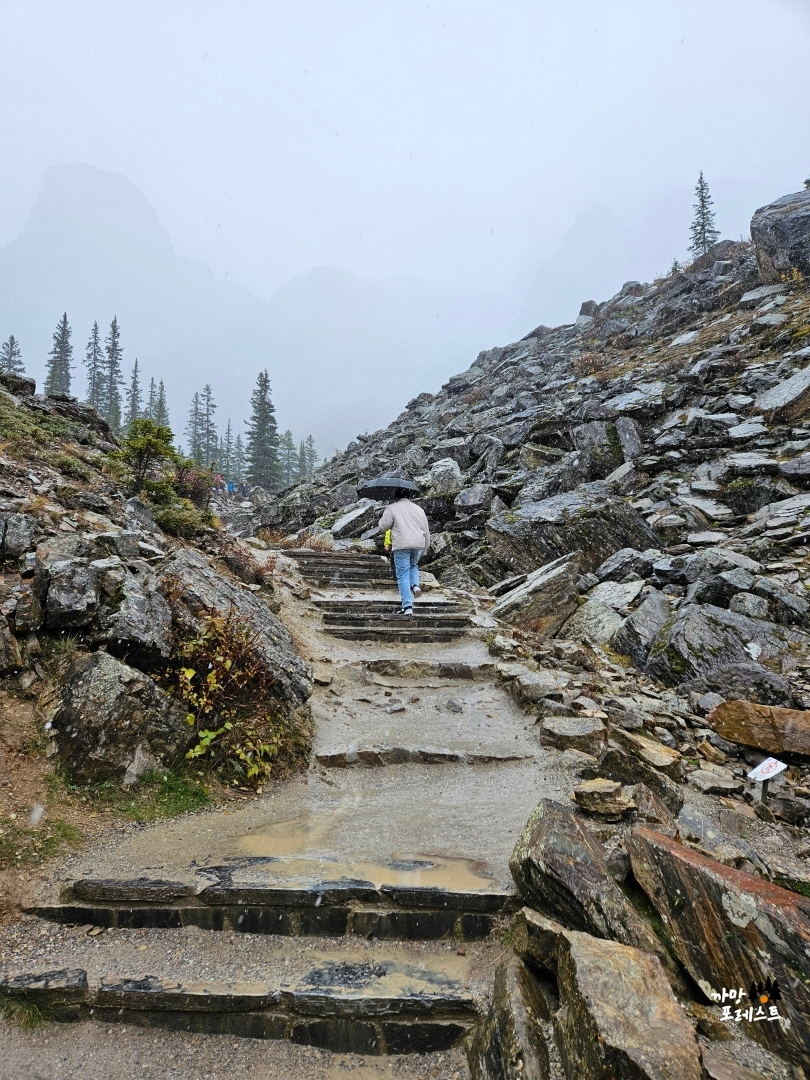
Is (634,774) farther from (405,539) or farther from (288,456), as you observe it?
(288,456)

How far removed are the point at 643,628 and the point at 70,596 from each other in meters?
7.96

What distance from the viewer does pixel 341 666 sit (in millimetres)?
7879

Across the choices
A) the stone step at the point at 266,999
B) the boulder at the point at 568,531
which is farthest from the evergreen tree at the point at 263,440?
the stone step at the point at 266,999

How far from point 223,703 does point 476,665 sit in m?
4.24

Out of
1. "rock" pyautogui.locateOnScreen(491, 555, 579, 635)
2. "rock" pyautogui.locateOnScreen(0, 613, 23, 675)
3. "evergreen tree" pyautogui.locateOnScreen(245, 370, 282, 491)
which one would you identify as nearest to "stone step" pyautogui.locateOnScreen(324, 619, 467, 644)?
"rock" pyautogui.locateOnScreen(491, 555, 579, 635)

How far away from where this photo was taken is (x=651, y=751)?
206 inches

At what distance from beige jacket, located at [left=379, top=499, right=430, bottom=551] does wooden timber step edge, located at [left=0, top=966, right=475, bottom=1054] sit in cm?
744

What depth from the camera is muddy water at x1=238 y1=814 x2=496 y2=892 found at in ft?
11.7

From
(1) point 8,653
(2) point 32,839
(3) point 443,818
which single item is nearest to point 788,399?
(3) point 443,818

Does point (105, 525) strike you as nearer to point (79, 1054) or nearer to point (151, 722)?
point (151, 722)

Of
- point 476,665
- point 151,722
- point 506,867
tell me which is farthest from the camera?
point 476,665

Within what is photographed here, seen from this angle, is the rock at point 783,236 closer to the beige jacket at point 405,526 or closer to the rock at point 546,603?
the rock at point 546,603

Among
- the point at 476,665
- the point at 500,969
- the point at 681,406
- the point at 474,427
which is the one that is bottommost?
the point at 500,969

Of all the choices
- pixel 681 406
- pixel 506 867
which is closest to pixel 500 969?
pixel 506 867
